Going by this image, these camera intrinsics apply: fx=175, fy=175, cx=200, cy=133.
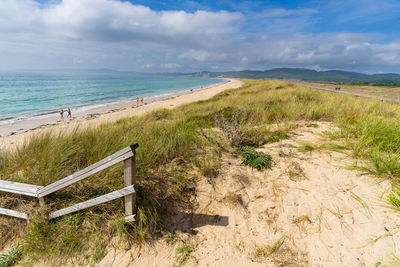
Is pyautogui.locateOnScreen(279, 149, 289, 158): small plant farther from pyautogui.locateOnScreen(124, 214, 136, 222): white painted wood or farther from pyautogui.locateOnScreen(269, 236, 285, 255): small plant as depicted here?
pyautogui.locateOnScreen(124, 214, 136, 222): white painted wood

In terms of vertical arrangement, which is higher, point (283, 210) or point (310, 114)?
point (310, 114)

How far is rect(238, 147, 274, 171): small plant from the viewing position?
3.92 meters

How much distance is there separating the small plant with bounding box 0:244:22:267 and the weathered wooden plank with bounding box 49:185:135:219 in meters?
0.59

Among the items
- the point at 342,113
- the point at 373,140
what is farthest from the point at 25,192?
the point at 342,113

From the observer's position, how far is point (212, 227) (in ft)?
9.93

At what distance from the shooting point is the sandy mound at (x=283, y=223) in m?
2.52

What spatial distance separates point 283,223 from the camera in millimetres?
2943

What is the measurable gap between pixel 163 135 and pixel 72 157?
2018 mm

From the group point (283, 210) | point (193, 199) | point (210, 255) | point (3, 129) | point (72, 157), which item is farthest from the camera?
point (3, 129)

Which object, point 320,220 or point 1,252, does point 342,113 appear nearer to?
point 320,220

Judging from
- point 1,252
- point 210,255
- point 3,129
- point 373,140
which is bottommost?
point 3,129

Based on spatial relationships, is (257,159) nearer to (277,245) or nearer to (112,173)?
(277,245)

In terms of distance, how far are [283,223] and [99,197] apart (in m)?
2.97

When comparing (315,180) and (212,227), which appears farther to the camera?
(315,180)
